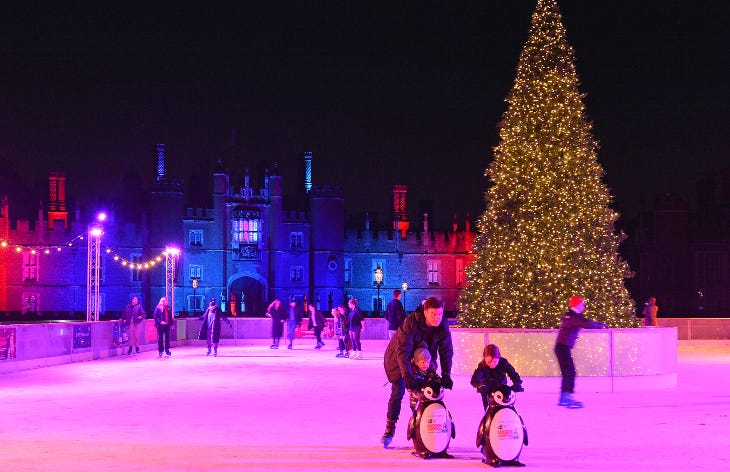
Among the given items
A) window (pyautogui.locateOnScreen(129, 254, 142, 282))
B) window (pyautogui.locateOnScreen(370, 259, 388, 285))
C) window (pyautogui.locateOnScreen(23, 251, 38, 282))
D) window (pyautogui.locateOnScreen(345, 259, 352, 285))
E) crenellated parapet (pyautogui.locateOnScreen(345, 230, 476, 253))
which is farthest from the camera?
crenellated parapet (pyautogui.locateOnScreen(345, 230, 476, 253))

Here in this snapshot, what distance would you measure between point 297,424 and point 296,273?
5335cm

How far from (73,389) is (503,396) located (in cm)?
953

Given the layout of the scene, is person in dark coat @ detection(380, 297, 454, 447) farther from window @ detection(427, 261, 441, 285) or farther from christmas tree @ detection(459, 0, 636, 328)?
window @ detection(427, 261, 441, 285)

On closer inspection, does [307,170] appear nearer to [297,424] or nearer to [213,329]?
[213,329]

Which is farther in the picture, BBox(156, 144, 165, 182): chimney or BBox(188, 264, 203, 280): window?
BBox(156, 144, 165, 182): chimney

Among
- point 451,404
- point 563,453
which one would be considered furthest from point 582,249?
point 563,453

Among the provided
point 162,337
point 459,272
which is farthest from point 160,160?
point 162,337

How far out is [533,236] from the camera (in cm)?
1692

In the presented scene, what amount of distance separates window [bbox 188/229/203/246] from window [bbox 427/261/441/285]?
15279 mm

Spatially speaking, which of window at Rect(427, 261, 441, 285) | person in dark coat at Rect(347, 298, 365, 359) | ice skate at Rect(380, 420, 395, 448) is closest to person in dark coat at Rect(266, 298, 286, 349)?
person in dark coat at Rect(347, 298, 365, 359)

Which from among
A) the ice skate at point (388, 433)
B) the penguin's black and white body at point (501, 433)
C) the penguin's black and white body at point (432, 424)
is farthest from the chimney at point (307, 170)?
the penguin's black and white body at point (501, 433)

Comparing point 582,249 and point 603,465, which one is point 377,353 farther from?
point 603,465

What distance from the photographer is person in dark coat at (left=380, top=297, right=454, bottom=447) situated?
29.5 ft

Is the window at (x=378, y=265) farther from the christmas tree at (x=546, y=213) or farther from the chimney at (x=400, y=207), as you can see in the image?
the christmas tree at (x=546, y=213)
